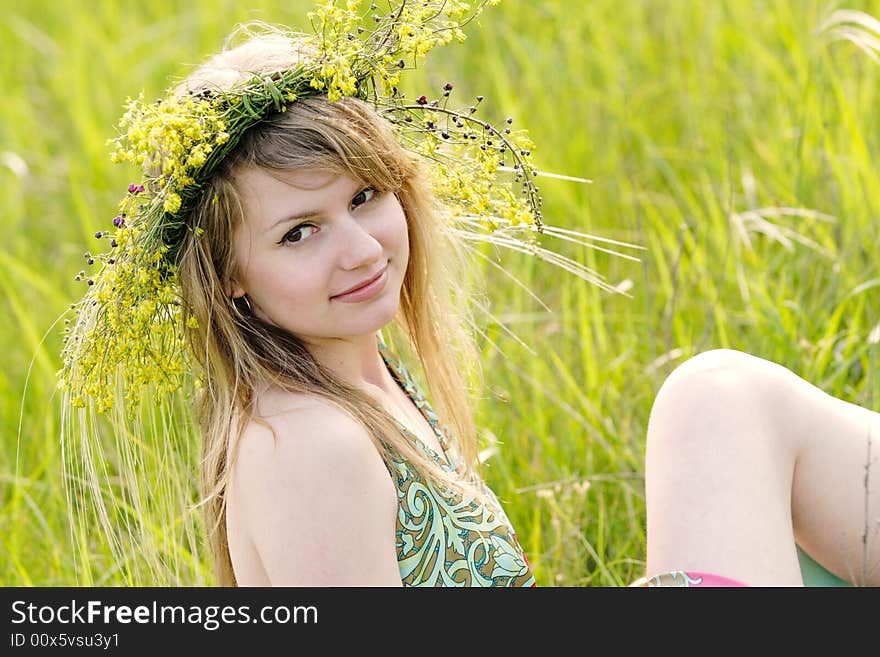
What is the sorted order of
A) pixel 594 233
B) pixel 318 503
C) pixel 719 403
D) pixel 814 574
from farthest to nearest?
1. pixel 594 233
2. pixel 814 574
3. pixel 719 403
4. pixel 318 503

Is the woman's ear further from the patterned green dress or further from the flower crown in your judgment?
the patterned green dress

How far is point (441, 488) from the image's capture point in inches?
66.7

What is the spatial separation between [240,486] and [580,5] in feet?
8.76

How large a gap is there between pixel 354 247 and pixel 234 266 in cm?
17

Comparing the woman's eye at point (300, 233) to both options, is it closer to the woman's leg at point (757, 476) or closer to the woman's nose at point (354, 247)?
the woman's nose at point (354, 247)

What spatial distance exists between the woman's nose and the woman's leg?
0.50 meters

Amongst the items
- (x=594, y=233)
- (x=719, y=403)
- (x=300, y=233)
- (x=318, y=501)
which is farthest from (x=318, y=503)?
(x=594, y=233)

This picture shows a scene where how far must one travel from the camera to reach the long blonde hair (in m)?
1.62

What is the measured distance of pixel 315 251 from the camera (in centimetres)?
162

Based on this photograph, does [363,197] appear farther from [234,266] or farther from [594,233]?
[594,233]

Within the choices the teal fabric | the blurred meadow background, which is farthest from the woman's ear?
the teal fabric

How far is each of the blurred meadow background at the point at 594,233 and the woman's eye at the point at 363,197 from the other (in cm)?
51
